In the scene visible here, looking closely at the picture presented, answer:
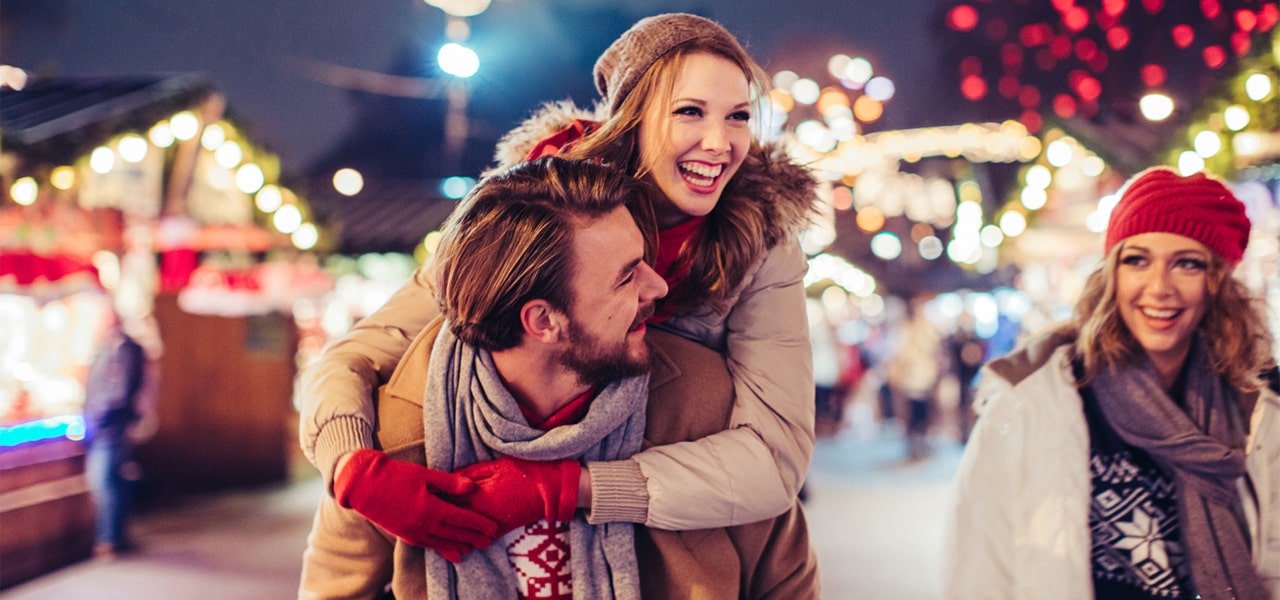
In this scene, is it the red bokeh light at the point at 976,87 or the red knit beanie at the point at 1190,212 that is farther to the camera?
the red bokeh light at the point at 976,87

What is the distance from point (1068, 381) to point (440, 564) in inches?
66.9

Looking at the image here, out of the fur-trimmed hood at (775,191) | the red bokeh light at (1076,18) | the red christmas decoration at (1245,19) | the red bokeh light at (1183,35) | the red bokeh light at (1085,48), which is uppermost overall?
the red bokeh light at (1076,18)

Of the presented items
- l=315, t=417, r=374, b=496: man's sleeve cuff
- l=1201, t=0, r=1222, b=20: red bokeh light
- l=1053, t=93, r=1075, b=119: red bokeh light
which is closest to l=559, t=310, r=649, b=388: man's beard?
l=315, t=417, r=374, b=496: man's sleeve cuff

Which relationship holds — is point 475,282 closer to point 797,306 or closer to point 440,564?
point 440,564

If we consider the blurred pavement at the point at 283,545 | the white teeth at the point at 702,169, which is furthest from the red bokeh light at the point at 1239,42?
the white teeth at the point at 702,169

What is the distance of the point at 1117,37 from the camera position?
8.98 metres

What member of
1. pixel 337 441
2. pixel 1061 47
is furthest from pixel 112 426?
pixel 1061 47

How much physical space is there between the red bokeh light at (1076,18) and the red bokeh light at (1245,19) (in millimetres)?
3426

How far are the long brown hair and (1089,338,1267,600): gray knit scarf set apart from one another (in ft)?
3.65

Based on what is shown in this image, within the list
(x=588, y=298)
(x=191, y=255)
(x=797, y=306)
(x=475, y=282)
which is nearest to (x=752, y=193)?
(x=797, y=306)

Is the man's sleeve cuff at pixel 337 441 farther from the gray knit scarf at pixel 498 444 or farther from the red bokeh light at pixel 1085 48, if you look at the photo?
the red bokeh light at pixel 1085 48

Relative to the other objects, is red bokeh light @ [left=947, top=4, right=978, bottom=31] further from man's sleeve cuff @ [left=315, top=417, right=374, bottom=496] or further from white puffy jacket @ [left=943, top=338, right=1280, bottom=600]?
man's sleeve cuff @ [left=315, top=417, right=374, bottom=496]

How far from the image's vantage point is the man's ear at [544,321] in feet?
5.21

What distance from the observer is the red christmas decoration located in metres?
6.03
